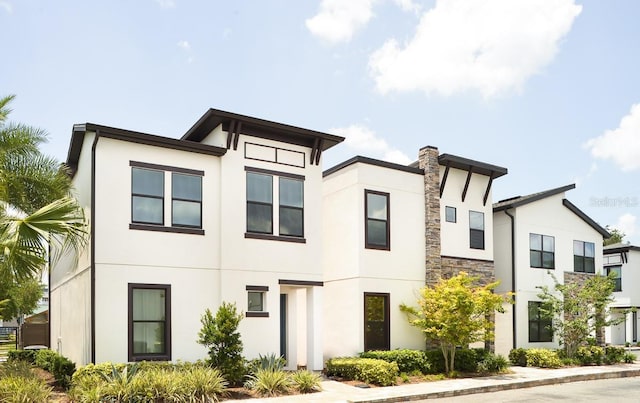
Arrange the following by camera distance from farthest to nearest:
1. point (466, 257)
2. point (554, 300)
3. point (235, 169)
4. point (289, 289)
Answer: point (554, 300)
point (466, 257)
point (289, 289)
point (235, 169)

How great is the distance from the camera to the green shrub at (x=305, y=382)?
1508cm

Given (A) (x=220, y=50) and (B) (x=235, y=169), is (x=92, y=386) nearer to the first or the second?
(B) (x=235, y=169)

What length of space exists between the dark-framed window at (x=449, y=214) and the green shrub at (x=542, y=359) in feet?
18.8

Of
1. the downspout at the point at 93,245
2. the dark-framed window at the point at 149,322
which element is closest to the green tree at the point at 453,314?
the dark-framed window at the point at 149,322

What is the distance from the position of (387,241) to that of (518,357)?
713 centimetres

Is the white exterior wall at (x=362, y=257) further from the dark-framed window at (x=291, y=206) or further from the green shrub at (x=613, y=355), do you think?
the green shrub at (x=613, y=355)

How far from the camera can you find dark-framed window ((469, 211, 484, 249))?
2230 centimetres

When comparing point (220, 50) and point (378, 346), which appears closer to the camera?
point (220, 50)

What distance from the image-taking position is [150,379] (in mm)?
13094

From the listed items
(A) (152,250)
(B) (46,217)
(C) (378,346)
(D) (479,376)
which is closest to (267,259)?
(A) (152,250)

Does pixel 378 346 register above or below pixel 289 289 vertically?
below

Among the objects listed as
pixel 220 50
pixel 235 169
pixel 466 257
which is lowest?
pixel 466 257

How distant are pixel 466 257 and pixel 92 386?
13766 millimetres

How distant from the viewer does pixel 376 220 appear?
20078 millimetres
